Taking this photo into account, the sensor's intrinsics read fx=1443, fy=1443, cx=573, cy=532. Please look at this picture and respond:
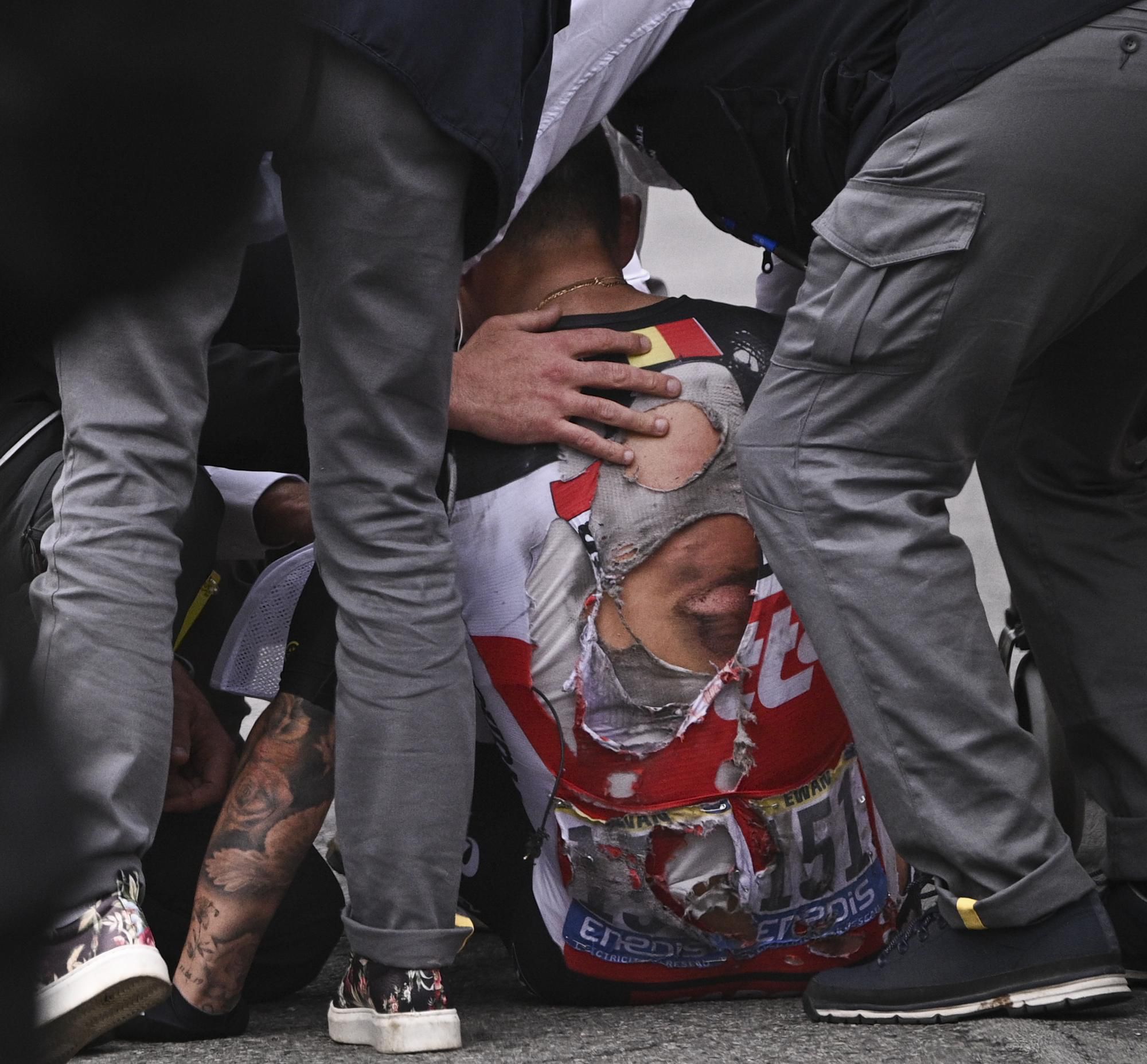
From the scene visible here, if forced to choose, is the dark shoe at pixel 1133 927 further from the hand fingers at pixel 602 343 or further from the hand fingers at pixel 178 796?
the hand fingers at pixel 178 796

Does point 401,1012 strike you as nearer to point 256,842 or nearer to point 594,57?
point 256,842

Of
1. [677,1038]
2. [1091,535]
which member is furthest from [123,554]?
[1091,535]

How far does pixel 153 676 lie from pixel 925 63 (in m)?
0.97

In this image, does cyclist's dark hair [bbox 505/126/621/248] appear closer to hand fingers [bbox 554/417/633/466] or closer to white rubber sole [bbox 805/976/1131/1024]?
hand fingers [bbox 554/417/633/466]

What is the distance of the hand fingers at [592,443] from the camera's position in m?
1.66

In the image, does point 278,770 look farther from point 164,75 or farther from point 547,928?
point 164,75

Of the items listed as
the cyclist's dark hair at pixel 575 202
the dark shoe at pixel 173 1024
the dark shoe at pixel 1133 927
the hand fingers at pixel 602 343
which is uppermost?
the cyclist's dark hair at pixel 575 202

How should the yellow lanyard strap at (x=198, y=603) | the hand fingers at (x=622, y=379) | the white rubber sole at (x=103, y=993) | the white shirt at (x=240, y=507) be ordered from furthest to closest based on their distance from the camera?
the white shirt at (x=240, y=507), the yellow lanyard strap at (x=198, y=603), the hand fingers at (x=622, y=379), the white rubber sole at (x=103, y=993)

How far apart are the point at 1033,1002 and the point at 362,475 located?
2.90 feet

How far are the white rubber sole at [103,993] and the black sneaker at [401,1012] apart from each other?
0.38 m

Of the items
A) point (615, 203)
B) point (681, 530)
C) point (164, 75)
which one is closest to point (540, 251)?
point (615, 203)

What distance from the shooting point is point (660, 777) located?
1.66 metres

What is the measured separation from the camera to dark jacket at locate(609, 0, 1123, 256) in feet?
4.66

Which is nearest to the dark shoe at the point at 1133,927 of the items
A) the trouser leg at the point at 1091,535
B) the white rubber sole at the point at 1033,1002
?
the trouser leg at the point at 1091,535
